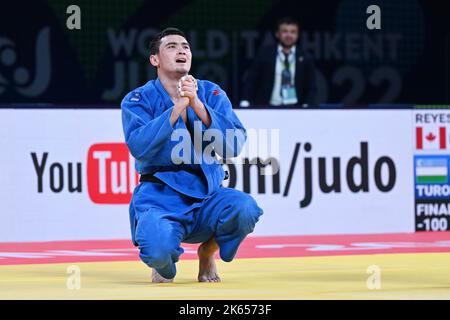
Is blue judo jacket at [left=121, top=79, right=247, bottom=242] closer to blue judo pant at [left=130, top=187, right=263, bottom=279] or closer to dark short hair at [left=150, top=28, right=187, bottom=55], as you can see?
blue judo pant at [left=130, top=187, right=263, bottom=279]

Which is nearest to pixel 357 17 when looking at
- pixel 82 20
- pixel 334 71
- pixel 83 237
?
pixel 334 71

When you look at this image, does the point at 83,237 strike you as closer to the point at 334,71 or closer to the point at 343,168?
the point at 343,168

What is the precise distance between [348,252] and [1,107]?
11.5ft

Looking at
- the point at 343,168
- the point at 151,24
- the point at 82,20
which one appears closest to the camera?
the point at 343,168

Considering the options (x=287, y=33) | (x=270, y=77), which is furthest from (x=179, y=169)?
(x=270, y=77)

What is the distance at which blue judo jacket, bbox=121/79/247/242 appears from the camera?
22.3 ft

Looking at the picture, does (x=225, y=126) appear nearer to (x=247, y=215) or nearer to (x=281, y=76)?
(x=247, y=215)

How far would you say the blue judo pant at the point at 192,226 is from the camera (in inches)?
262

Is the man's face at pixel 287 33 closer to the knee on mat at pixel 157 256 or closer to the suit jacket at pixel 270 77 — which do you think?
the suit jacket at pixel 270 77

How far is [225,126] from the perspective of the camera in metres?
6.86

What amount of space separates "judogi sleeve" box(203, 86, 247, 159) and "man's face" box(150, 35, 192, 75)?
26 centimetres

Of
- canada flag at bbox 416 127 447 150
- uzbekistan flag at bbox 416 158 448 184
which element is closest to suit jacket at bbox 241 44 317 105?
canada flag at bbox 416 127 447 150

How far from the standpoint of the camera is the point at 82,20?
1425 cm

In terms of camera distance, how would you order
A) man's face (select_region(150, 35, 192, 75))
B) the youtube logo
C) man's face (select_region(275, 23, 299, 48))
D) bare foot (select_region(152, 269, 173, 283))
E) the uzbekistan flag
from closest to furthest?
bare foot (select_region(152, 269, 173, 283)) < man's face (select_region(150, 35, 192, 75)) < the youtube logo < the uzbekistan flag < man's face (select_region(275, 23, 299, 48))
